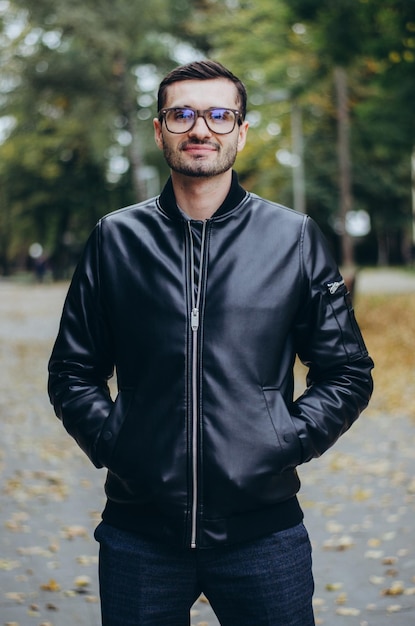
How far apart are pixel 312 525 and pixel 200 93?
173 inches

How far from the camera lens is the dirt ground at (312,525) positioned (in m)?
4.91

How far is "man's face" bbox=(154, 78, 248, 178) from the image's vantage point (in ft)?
8.11

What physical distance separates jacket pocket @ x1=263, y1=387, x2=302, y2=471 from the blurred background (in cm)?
1056

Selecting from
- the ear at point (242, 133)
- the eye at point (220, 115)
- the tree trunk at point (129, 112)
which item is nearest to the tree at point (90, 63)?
the tree trunk at point (129, 112)

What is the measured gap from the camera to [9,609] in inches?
191

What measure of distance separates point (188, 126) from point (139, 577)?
1.12 m

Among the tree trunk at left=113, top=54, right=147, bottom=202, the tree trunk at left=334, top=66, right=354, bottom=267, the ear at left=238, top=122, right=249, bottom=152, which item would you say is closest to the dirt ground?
the ear at left=238, top=122, right=249, bottom=152

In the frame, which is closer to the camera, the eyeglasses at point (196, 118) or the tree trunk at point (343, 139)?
the eyeglasses at point (196, 118)

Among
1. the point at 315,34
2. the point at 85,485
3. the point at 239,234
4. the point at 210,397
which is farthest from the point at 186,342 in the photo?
the point at 315,34

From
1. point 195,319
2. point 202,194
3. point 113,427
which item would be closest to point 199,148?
point 202,194

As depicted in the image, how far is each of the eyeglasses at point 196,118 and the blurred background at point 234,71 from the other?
10.2 meters

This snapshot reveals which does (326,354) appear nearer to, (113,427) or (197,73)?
(113,427)

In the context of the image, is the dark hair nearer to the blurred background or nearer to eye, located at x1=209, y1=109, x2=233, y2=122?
eye, located at x1=209, y1=109, x2=233, y2=122

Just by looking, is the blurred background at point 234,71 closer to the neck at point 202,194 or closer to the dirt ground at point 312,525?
the dirt ground at point 312,525
